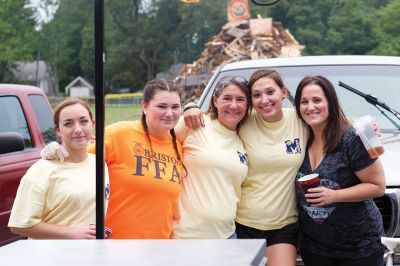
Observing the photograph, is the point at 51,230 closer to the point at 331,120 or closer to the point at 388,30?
the point at 331,120

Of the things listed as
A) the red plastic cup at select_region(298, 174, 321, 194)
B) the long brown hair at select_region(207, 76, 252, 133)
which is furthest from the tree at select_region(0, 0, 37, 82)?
the red plastic cup at select_region(298, 174, 321, 194)

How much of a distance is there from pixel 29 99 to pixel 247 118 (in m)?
3.19

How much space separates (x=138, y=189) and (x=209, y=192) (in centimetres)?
37

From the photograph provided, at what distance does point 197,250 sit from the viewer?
154 cm

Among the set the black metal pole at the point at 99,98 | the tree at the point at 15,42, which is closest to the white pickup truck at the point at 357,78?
the black metal pole at the point at 99,98

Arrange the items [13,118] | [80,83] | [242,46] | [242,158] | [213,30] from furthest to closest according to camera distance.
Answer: [213,30], [242,46], [80,83], [13,118], [242,158]

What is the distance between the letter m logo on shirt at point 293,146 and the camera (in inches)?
131

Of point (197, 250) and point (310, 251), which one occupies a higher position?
point (197, 250)

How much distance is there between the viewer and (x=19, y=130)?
593 cm

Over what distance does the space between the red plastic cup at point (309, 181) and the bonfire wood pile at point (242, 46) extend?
70.4 feet

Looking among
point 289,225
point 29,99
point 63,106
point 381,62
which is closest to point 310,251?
point 289,225

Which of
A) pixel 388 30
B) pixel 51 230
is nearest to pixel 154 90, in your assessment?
pixel 51 230

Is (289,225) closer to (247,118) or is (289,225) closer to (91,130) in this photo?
(247,118)

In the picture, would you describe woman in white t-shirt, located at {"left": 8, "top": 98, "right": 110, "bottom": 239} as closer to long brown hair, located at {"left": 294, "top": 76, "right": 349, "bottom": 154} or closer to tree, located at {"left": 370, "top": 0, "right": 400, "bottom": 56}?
long brown hair, located at {"left": 294, "top": 76, "right": 349, "bottom": 154}
